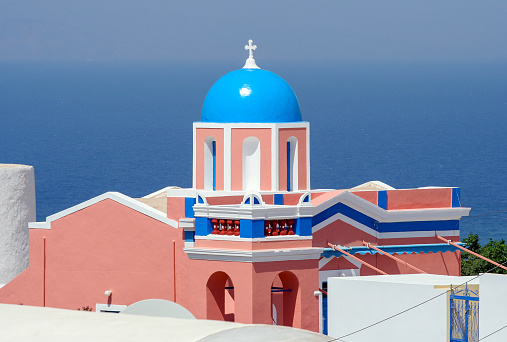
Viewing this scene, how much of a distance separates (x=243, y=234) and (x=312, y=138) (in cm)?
9930

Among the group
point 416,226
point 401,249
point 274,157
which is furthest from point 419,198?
point 274,157

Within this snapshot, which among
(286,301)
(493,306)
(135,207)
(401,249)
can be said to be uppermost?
(135,207)

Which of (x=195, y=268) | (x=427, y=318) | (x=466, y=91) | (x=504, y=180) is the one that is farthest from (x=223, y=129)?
(x=466, y=91)

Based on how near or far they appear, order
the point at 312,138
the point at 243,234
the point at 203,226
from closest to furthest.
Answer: the point at 243,234, the point at 203,226, the point at 312,138

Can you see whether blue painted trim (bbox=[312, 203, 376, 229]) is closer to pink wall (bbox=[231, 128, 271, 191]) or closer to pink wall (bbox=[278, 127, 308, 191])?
pink wall (bbox=[278, 127, 308, 191])

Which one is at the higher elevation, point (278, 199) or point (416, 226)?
point (278, 199)

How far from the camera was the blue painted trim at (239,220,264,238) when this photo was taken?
25.0 m

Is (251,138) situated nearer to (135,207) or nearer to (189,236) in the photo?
(189,236)

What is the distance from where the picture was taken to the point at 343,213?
88.9ft

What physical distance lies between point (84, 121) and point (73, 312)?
123 meters

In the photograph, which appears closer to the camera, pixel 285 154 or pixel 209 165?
pixel 285 154

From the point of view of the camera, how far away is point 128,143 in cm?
12438

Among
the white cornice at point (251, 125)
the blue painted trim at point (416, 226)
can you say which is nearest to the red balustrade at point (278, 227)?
the white cornice at point (251, 125)

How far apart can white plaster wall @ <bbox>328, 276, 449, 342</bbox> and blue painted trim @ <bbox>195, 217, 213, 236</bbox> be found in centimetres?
255
